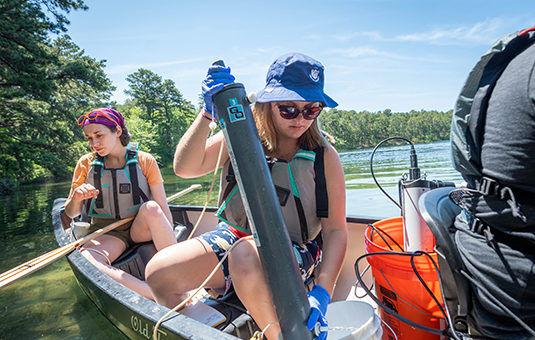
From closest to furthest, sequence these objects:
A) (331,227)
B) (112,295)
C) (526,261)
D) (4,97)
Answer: (526,261)
(331,227)
(112,295)
(4,97)

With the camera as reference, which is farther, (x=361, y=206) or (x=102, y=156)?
(x=361, y=206)

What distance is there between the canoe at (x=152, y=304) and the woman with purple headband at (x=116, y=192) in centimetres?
19

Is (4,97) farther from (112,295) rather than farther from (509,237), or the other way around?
(509,237)

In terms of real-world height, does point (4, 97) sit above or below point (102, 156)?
above

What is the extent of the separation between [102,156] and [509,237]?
329 cm

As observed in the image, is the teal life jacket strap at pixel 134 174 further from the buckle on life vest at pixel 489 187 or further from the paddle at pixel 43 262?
the buckle on life vest at pixel 489 187

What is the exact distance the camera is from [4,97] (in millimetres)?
14039

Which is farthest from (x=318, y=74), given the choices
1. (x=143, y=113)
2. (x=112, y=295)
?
(x=143, y=113)

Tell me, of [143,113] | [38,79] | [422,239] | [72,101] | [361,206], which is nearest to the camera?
[422,239]

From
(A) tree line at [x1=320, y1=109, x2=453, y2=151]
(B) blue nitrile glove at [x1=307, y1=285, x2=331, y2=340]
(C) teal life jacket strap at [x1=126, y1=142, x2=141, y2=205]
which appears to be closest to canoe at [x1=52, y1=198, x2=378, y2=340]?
(B) blue nitrile glove at [x1=307, y1=285, x2=331, y2=340]

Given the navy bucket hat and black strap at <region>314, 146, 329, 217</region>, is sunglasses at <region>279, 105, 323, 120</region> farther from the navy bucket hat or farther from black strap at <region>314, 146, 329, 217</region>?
black strap at <region>314, 146, 329, 217</region>

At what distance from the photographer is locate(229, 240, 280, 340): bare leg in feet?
4.46

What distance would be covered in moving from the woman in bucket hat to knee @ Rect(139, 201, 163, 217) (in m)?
1.22

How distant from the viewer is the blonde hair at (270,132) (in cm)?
183
